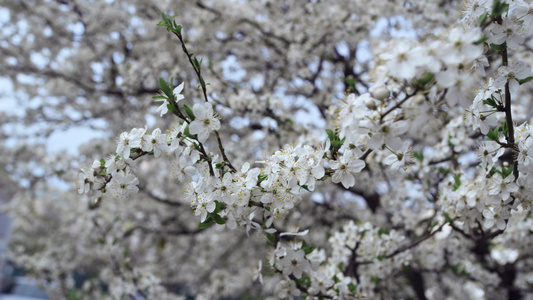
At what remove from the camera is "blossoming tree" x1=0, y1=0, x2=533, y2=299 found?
53.4 inches

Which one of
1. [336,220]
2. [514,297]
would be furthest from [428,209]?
[514,297]

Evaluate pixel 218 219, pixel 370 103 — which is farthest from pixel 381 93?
pixel 218 219

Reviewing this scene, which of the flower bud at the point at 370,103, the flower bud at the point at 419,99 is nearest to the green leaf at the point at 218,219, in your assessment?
the flower bud at the point at 370,103

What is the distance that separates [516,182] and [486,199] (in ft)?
0.49

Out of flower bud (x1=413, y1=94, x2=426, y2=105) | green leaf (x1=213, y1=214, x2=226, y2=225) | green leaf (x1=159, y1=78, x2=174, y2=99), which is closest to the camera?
flower bud (x1=413, y1=94, x2=426, y2=105)

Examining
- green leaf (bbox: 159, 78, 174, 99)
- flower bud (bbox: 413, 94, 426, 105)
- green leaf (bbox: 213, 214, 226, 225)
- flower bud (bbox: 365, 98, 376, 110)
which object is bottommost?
green leaf (bbox: 213, 214, 226, 225)

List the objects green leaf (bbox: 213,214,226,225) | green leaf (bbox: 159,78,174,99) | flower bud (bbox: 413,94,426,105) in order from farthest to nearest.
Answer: green leaf (bbox: 213,214,226,225)
green leaf (bbox: 159,78,174,99)
flower bud (bbox: 413,94,426,105)

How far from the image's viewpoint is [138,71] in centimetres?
384

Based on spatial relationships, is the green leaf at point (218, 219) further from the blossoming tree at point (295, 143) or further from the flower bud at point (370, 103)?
the flower bud at point (370, 103)

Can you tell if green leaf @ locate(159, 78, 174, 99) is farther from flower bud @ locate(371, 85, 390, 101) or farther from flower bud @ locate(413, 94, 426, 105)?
flower bud @ locate(413, 94, 426, 105)

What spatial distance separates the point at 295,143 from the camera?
1864 mm

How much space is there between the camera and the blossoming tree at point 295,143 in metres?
1.36

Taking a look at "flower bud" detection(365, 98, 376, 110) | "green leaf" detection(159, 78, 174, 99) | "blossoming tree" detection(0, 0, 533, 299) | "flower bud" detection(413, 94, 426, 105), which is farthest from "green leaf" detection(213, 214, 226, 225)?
"flower bud" detection(413, 94, 426, 105)

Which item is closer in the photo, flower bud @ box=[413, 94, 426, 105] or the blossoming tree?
flower bud @ box=[413, 94, 426, 105]
